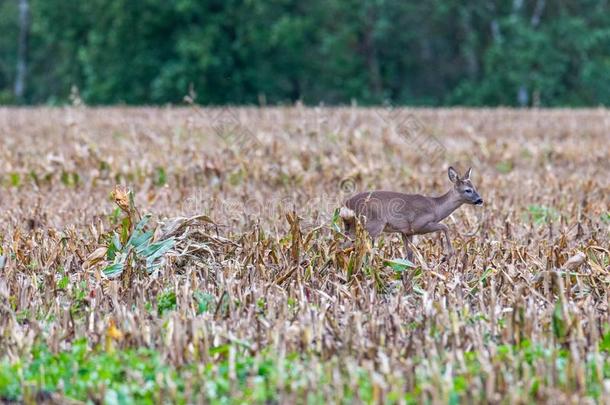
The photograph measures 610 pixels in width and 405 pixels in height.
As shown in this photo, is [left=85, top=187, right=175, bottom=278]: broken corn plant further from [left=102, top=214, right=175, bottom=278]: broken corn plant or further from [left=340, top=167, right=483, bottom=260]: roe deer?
[left=340, top=167, right=483, bottom=260]: roe deer

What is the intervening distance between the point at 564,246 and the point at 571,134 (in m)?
13.3

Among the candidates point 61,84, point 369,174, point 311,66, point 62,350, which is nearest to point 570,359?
point 62,350

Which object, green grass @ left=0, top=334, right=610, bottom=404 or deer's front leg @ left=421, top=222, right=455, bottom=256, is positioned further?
deer's front leg @ left=421, top=222, right=455, bottom=256

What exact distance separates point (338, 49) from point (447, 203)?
38.7 meters

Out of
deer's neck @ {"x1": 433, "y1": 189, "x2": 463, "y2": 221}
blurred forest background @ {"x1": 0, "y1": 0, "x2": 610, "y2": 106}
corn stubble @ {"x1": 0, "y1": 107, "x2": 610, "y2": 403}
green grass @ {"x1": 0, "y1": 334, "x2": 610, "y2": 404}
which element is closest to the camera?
green grass @ {"x1": 0, "y1": 334, "x2": 610, "y2": 404}

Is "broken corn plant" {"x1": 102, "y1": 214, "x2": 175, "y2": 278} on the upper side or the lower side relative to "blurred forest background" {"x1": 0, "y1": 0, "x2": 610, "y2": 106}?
lower

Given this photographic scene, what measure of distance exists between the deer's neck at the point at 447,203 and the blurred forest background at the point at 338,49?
115 ft

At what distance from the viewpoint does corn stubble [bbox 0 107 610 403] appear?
19.1ft

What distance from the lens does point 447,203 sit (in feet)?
30.7

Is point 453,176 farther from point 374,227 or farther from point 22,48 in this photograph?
point 22,48

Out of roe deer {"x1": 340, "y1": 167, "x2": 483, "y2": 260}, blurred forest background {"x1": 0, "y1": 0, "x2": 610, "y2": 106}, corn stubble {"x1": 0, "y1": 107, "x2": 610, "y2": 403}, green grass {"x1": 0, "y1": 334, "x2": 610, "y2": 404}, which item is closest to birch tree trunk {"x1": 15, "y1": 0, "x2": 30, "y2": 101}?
blurred forest background {"x1": 0, "y1": 0, "x2": 610, "y2": 106}

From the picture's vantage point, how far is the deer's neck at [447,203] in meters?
9.30

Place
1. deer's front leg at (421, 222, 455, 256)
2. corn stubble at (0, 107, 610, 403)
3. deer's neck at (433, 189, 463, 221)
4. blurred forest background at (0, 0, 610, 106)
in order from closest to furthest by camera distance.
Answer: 1. corn stubble at (0, 107, 610, 403)
2. deer's front leg at (421, 222, 455, 256)
3. deer's neck at (433, 189, 463, 221)
4. blurred forest background at (0, 0, 610, 106)

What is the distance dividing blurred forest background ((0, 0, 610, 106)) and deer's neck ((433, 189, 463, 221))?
115 feet
